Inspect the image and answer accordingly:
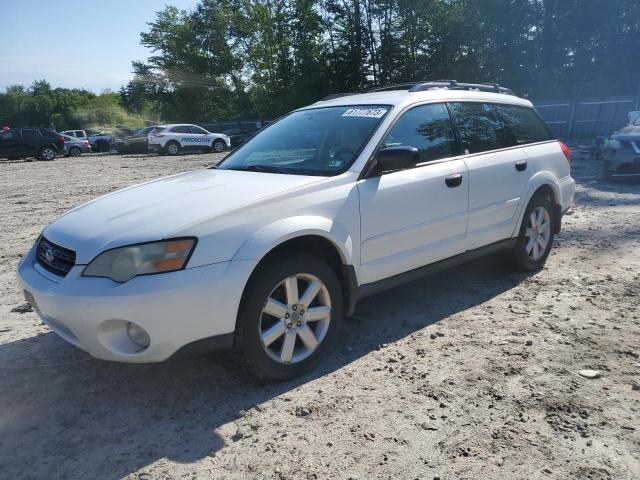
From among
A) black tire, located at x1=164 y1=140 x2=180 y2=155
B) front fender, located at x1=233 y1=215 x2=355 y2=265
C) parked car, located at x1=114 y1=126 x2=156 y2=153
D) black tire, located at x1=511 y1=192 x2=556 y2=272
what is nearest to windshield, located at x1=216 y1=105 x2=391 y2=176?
front fender, located at x1=233 y1=215 x2=355 y2=265

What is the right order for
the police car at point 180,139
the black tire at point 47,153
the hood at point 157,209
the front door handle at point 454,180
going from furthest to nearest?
the police car at point 180,139
the black tire at point 47,153
the front door handle at point 454,180
the hood at point 157,209

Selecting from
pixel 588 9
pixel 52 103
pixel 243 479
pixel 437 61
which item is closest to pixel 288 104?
pixel 437 61

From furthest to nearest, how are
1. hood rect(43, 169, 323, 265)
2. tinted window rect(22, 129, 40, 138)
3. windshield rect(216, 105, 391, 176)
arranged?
tinted window rect(22, 129, 40, 138)
windshield rect(216, 105, 391, 176)
hood rect(43, 169, 323, 265)

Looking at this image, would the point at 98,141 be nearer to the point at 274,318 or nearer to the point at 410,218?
the point at 410,218

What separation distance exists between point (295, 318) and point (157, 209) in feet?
3.34

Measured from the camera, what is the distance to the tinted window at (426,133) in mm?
3590

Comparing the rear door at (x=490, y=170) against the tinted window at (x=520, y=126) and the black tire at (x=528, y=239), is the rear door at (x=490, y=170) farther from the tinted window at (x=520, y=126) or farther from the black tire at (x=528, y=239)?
the black tire at (x=528, y=239)

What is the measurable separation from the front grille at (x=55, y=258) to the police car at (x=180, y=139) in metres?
23.3

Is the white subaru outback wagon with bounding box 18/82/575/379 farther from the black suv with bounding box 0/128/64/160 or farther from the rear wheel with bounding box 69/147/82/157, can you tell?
the rear wheel with bounding box 69/147/82/157

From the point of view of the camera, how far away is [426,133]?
12.5 feet

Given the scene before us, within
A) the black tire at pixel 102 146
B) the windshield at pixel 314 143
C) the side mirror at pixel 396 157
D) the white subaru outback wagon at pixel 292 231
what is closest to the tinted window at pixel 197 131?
the black tire at pixel 102 146

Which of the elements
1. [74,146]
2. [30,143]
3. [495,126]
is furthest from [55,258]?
[74,146]

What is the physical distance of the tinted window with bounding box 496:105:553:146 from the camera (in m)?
4.58

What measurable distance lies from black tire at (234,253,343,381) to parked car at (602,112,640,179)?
354 inches
